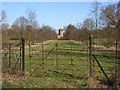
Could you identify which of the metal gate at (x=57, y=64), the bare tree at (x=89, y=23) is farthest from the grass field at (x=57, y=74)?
the bare tree at (x=89, y=23)

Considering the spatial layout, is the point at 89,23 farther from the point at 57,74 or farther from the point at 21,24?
the point at 57,74

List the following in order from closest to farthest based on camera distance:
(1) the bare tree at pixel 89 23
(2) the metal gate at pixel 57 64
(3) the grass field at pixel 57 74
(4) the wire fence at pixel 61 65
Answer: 1. (3) the grass field at pixel 57 74
2. (4) the wire fence at pixel 61 65
3. (2) the metal gate at pixel 57 64
4. (1) the bare tree at pixel 89 23

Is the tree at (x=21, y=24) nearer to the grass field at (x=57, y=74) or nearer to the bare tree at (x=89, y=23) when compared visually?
the bare tree at (x=89, y=23)

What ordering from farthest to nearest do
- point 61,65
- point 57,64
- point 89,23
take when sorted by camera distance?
point 89,23
point 61,65
point 57,64

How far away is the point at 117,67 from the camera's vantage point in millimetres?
8109

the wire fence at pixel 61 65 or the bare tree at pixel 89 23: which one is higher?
the bare tree at pixel 89 23

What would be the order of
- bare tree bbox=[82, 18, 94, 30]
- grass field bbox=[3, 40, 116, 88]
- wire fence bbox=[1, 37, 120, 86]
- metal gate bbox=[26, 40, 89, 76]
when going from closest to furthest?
grass field bbox=[3, 40, 116, 88]
wire fence bbox=[1, 37, 120, 86]
metal gate bbox=[26, 40, 89, 76]
bare tree bbox=[82, 18, 94, 30]

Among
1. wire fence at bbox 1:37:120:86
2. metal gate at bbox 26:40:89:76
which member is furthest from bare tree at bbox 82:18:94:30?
wire fence at bbox 1:37:120:86

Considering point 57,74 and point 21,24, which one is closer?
point 57,74

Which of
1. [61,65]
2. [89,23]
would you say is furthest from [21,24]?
[61,65]

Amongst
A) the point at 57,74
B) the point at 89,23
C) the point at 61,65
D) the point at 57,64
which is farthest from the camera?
the point at 89,23

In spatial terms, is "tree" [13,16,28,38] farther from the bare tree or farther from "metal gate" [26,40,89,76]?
"metal gate" [26,40,89,76]

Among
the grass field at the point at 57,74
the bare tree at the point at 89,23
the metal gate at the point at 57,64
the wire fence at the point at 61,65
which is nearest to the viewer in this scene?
the grass field at the point at 57,74

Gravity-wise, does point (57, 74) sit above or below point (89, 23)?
below
